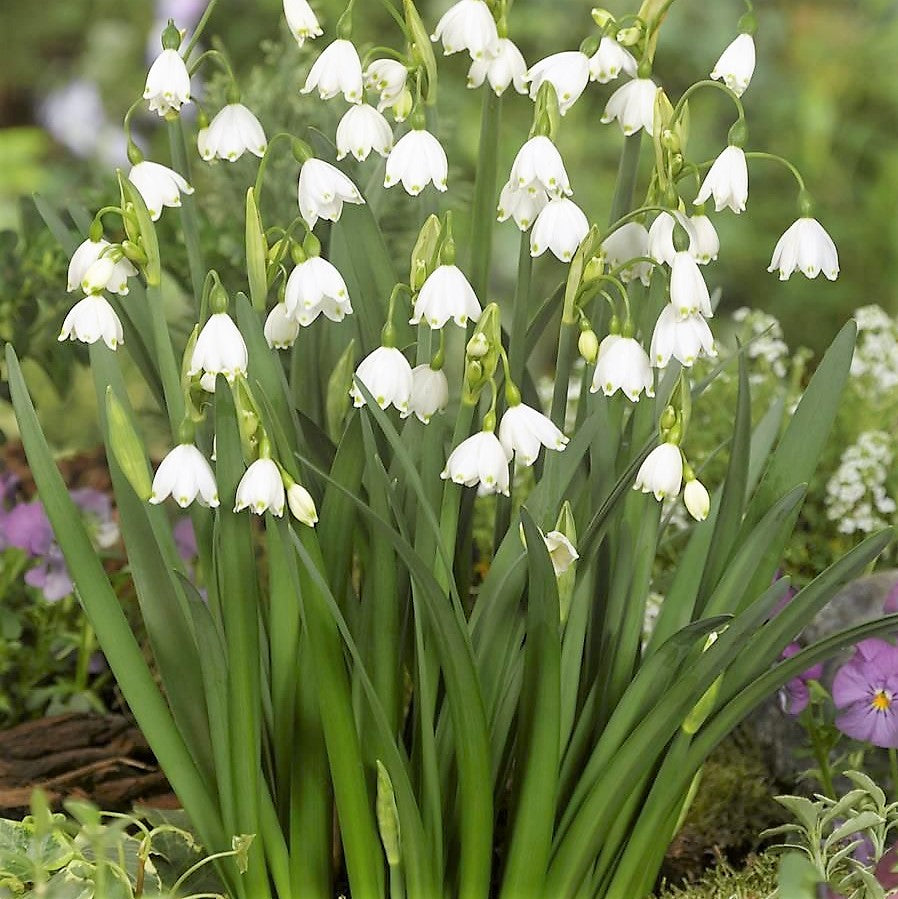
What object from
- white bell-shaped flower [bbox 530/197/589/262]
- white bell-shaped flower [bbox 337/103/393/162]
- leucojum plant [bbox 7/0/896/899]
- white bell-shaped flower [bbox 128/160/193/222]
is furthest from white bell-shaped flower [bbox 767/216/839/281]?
white bell-shaped flower [bbox 128/160/193/222]

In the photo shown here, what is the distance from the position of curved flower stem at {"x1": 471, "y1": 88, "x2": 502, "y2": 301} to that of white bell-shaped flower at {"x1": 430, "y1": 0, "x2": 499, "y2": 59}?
0.23 ft

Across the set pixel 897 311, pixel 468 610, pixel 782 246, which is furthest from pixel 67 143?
pixel 782 246

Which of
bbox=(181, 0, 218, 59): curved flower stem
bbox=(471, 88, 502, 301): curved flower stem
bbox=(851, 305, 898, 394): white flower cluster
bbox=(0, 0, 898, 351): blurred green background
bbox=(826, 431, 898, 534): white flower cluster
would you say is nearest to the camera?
bbox=(181, 0, 218, 59): curved flower stem

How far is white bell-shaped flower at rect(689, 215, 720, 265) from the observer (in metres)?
0.65

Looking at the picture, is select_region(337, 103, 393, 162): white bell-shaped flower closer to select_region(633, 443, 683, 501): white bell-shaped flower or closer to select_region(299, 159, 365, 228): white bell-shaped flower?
select_region(299, 159, 365, 228): white bell-shaped flower

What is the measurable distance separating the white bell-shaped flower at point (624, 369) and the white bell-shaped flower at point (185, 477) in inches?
8.0

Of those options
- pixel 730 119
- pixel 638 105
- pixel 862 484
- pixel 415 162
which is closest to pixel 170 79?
pixel 415 162

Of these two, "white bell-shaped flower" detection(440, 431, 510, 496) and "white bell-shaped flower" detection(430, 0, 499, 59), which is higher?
"white bell-shaped flower" detection(430, 0, 499, 59)

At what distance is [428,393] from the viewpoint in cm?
64

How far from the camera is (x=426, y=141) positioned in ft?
2.01

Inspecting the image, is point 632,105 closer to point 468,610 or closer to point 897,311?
point 468,610

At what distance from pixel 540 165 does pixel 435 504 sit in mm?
219

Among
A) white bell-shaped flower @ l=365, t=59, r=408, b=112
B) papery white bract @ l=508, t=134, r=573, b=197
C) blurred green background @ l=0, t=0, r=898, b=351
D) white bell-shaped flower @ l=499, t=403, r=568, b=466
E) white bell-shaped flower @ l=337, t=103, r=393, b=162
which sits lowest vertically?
white bell-shaped flower @ l=499, t=403, r=568, b=466

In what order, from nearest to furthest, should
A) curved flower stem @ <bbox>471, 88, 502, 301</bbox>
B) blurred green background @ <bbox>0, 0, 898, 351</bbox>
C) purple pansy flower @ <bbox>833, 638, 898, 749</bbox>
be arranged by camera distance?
1. curved flower stem @ <bbox>471, 88, 502, 301</bbox>
2. purple pansy flower @ <bbox>833, 638, 898, 749</bbox>
3. blurred green background @ <bbox>0, 0, 898, 351</bbox>
